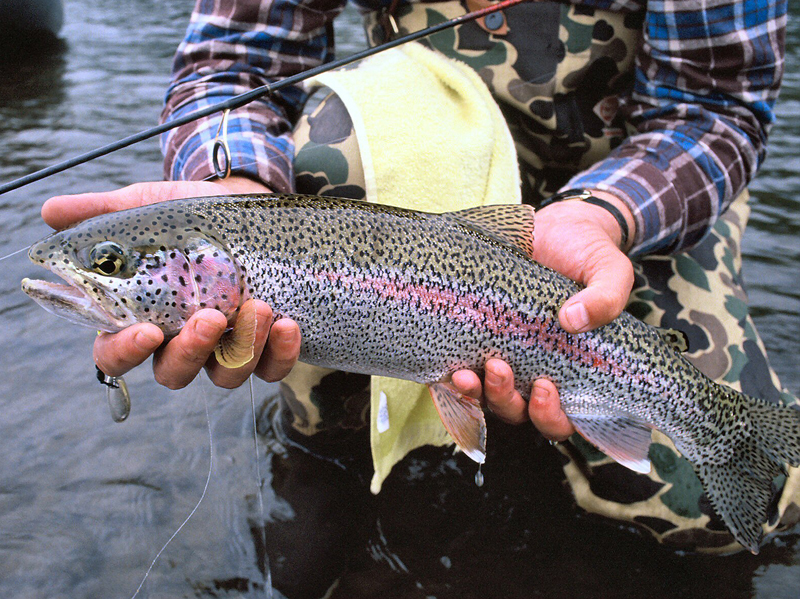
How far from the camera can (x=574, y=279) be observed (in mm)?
2064

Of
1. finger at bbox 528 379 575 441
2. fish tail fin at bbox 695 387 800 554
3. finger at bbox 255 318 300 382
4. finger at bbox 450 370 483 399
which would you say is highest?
finger at bbox 255 318 300 382

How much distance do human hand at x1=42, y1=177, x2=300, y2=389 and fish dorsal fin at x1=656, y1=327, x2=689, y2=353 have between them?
3.34 ft

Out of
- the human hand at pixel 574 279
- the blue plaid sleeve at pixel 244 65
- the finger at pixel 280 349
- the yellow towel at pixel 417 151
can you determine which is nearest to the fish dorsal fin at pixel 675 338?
the human hand at pixel 574 279

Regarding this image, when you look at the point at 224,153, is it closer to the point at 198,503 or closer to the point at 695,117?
the point at 198,503

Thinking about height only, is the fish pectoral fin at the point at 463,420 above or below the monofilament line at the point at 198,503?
above

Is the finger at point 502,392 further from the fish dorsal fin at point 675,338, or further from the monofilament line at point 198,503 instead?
the monofilament line at point 198,503

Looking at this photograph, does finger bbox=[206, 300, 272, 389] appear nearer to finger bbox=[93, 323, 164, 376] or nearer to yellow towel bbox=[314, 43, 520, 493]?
finger bbox=[93, 323, 164, 376]

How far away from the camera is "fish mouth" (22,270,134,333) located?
157 cm

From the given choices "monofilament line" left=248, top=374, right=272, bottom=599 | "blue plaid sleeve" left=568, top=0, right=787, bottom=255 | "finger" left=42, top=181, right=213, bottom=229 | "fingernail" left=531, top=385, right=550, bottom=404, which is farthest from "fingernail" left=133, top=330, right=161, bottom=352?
"blue plaid sleeve" left=568, top=0, right=787, bottom=255

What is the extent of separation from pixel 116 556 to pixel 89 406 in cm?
84

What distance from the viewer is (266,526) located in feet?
8.29

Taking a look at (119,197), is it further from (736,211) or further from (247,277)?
(736,211)

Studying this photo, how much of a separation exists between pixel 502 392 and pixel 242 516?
1.15 m

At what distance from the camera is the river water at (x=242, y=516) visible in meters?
2.34
